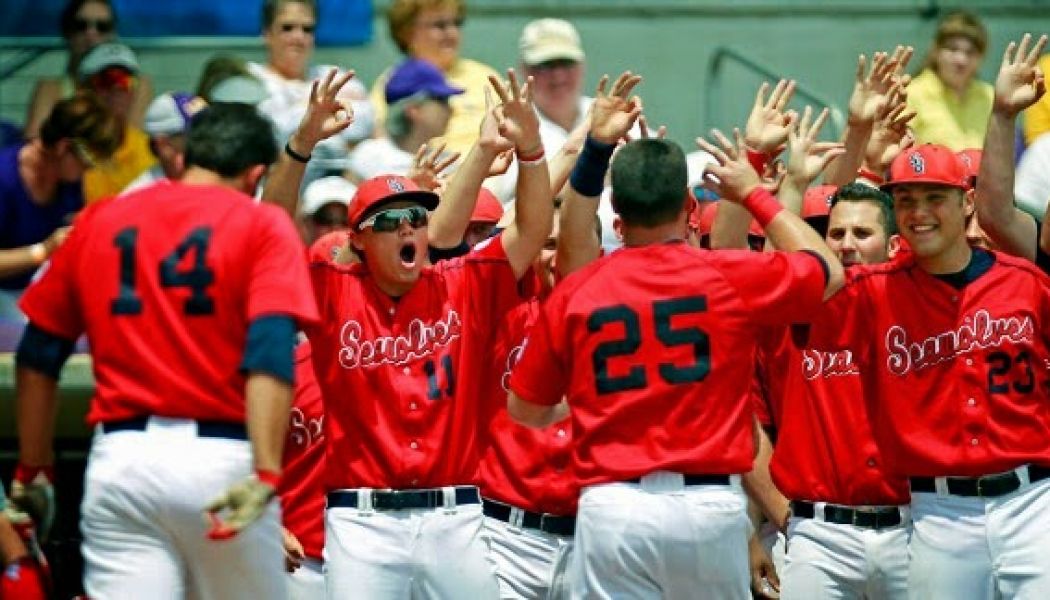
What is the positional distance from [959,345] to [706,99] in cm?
478

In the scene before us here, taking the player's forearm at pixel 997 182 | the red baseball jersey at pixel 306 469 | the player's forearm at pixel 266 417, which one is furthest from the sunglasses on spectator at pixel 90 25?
the player's forearm at pixel 266 417

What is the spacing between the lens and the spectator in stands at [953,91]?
1143 cm

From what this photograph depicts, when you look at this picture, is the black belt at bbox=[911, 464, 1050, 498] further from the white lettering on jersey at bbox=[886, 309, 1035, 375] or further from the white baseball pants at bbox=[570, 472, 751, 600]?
the white baseball pants at bbox=[570, 472, 751, 600]

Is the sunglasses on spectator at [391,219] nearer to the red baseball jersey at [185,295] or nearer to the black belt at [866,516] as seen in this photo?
the red baseball jersey at [185,295]

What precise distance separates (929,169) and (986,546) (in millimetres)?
1252

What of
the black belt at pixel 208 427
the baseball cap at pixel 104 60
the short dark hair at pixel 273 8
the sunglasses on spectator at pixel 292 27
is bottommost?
the black belt at pixel 208 427

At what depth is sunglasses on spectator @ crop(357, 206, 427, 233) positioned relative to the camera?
8008 millimetres

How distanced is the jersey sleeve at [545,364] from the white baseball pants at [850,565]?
1454 millimetres

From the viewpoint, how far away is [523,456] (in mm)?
8352

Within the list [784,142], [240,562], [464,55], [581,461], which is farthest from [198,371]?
[464,55]

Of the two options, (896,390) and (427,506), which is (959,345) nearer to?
(896,390)

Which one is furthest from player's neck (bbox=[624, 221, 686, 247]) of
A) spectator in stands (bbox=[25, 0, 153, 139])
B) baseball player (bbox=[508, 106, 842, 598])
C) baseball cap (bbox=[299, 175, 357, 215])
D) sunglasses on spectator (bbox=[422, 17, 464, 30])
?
spectator in stands (bbox=[25, 0, 153, 139])

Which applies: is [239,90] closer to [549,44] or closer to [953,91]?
[549,44]

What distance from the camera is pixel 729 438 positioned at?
730 centimetres
